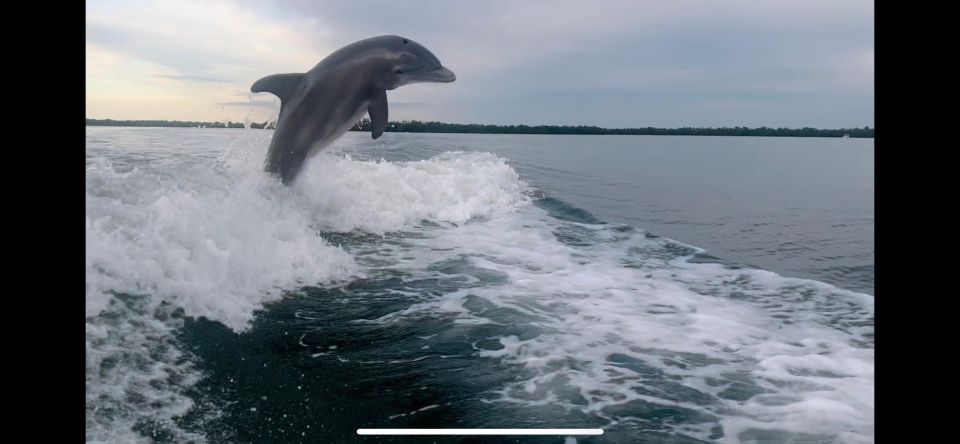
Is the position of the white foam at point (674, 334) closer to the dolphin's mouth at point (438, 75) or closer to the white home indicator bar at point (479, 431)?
the white home indicator bar at point (479, 431)

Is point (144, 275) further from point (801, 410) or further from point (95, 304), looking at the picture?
point (801, 410)

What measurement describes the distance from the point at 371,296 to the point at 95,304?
7.99 ft

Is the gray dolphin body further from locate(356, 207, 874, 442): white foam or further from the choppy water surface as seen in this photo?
locate(356, 207, 874, 442): white foam

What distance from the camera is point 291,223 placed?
8016 mm

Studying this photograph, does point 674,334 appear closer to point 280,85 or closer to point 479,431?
point 479,431

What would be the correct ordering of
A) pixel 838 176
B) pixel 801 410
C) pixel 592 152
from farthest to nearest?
pixel 592 152, pixel 838 176, pixel 801 410

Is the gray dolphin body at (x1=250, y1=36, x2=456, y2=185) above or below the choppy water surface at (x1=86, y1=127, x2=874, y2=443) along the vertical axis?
above

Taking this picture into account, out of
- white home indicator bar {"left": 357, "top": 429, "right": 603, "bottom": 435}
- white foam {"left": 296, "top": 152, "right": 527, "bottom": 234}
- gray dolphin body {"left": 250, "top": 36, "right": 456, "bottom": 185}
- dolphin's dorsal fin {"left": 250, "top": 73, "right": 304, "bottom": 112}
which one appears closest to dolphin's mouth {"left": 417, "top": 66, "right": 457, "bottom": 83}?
gray dolphin body {"left": 250, "top": 36, "right": 456, "bottom": 185}

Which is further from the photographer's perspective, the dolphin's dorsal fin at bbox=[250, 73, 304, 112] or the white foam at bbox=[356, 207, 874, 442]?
the dolphin's dorsal fin at bbox=[250, 73, 304, 112]

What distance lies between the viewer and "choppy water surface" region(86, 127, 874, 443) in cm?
389

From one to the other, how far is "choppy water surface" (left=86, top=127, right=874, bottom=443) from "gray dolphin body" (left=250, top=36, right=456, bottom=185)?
0.60 metres

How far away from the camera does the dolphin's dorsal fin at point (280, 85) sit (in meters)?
8.36
